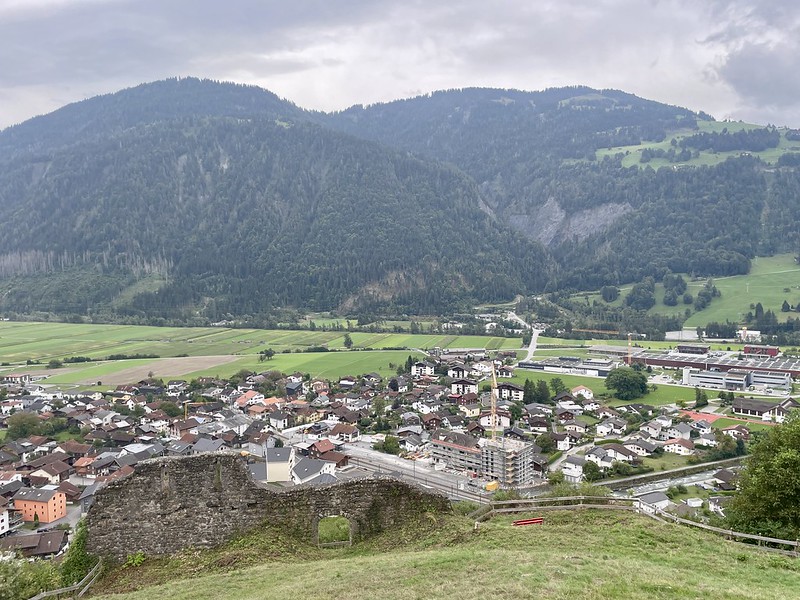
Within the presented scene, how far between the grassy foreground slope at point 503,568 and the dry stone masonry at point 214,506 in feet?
2.00

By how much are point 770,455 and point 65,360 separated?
113144 millimetres

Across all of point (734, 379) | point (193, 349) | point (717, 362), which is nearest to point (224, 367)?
point (193, 349)

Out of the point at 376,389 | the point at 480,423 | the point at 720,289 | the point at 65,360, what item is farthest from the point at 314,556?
the point at 720,289

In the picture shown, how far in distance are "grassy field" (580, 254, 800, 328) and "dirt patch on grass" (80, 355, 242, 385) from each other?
73346 mm

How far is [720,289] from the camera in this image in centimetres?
17812

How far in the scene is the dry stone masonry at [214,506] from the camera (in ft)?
56.5

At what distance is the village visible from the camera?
4888 centimetres

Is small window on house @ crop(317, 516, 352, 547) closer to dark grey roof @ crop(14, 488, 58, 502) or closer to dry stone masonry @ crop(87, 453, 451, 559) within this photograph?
dry stone masonry @ crop(87, 453, 451, 559)

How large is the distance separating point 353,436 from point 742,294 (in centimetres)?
14284

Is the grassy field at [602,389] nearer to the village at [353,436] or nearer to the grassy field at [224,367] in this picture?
the village at [353,436]

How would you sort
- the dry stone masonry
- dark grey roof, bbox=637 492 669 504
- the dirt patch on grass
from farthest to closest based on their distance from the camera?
1. the dirt patch on grass
2. dark grey roof, bbox=637 492 669 504
3. the dry stone masonry

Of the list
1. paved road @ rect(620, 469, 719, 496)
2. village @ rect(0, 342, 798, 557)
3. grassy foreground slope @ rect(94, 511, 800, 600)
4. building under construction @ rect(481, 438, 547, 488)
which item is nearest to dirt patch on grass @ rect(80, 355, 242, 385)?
village @ rect(0, 342, 798, 557)

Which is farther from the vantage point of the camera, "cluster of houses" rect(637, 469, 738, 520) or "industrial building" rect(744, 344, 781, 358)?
"industrial building" rect(744, 344, 781, 358)

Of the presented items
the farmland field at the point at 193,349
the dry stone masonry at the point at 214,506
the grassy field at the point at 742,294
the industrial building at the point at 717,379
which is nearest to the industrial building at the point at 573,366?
the industrial building at the point at 717,379
